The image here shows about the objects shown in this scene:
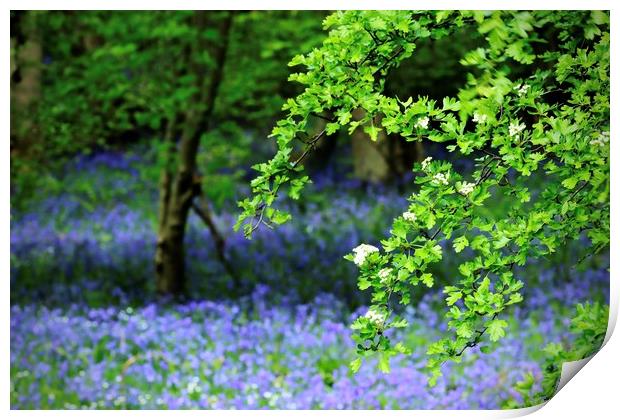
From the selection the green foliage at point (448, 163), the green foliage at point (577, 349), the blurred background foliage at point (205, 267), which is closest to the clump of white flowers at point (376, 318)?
the green foliage at point (448, 163)

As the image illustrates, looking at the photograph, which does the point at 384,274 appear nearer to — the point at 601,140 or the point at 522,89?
the point at 522,89

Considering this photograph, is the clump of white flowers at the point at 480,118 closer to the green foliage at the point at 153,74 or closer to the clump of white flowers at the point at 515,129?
the clump of white flowers at the point at 515,129

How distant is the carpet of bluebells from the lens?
3904 mm

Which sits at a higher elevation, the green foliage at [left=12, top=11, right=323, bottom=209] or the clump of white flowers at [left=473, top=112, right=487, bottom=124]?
the green foliage at [left=12, top=11, right=323, bottom=209]

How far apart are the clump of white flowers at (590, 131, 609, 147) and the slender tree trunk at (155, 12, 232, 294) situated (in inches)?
106

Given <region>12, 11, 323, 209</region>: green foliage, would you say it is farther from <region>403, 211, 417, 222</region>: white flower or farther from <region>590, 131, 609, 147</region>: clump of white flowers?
<region>403, 211, 417, 222</region>: white flower

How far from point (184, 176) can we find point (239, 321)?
0.91 meters

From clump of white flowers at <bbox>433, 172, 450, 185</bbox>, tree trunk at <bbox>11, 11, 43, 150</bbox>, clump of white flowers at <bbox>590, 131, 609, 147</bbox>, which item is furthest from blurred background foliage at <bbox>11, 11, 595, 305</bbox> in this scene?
clump of white flowers at <bbox>433, 172, 450, 185</bbox>

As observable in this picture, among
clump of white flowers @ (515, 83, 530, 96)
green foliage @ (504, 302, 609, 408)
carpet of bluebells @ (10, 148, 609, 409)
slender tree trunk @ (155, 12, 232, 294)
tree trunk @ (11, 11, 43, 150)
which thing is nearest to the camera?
clump of white flowers @ (515, 83, 530, 96)

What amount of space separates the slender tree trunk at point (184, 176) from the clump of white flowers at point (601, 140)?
2702 millimetres

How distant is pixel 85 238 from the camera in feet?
20.4

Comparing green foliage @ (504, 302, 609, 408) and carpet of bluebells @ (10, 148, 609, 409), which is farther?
carpet of bluebells @ (10, 148, 609, 409)

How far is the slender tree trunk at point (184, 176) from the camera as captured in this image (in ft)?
15.7

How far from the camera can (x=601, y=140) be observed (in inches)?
97.5
